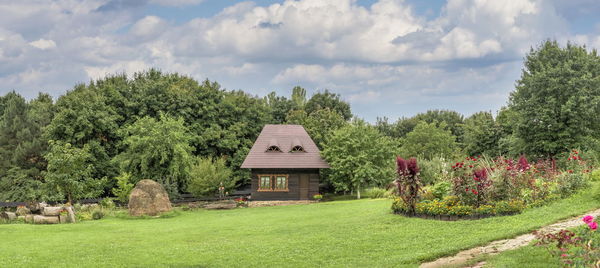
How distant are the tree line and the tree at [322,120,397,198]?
0.08 m

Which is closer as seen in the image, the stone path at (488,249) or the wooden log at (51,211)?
the stone path at (488,249)

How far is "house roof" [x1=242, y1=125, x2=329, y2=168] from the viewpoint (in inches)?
1403

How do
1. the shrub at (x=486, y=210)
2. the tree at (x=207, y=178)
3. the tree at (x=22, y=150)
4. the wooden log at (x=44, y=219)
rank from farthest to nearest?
1. the tree at (x=22, y=150)
2. the tree at (x=207, y=178)
3. the wooden log at (x=44, y=219)
4. the shrub at (x=486, y=210)

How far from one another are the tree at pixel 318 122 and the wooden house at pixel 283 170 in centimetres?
665

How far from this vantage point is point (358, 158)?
35.1 m

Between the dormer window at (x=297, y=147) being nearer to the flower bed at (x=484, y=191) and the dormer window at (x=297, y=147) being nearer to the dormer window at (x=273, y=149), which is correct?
the dormer window at (x=273, y=149)

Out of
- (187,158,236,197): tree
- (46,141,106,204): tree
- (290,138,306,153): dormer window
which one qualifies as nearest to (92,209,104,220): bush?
(46,141,106,204): tree

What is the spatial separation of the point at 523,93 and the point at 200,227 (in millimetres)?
27997

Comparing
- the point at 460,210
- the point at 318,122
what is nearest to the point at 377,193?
the point at 318,122

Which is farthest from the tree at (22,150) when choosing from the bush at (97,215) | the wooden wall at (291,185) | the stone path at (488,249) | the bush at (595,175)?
the bush at (595,175)

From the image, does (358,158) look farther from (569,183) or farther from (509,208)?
(509,208)

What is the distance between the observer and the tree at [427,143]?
180ft

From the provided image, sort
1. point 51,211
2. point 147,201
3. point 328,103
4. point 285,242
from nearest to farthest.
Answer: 1. point 285,242
2. point 51,211
3. point 147,201
4. point 328,103

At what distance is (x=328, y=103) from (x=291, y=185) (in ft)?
83.8
